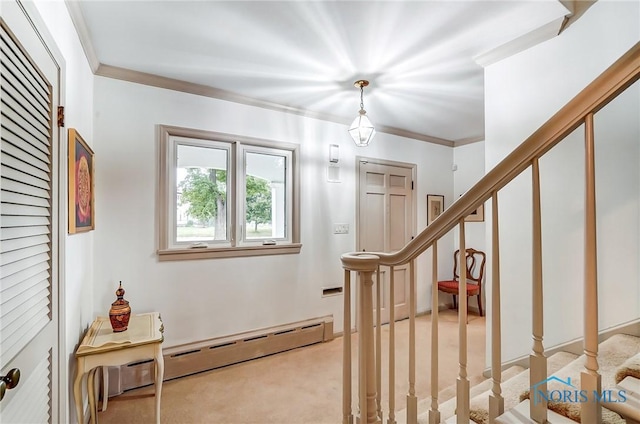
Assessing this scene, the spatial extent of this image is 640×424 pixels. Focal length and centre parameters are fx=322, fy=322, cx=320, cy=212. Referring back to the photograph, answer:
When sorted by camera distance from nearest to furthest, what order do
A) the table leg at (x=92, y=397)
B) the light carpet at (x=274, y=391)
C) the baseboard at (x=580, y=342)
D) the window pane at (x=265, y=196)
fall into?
1. the baseboard at (x=580, y=342)
2. the table leg at (x=92, y=397)
3. the light carpet at (x=274, y=391)
4. the window pane at (x=265, y=196)

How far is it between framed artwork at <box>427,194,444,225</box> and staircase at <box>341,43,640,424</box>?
2915mm

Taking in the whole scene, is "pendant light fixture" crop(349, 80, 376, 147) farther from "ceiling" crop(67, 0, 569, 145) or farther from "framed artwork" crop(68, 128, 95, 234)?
"framed artwork" crop(68, 128, 95, 234)

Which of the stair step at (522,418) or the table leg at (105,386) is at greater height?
the stair step at (522,418)

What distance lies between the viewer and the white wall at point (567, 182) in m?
1.67

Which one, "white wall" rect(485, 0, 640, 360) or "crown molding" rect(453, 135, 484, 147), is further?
"crown molding" rect(453, 135, 484, 147)

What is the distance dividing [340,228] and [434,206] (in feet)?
5.36

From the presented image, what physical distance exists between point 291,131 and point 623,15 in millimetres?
2482

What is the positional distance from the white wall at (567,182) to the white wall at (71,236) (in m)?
2.56

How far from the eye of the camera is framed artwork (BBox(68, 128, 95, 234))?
1.67 meters

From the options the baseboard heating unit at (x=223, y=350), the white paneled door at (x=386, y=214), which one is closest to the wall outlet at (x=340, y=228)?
the white paneled door at (x=386, y=214)

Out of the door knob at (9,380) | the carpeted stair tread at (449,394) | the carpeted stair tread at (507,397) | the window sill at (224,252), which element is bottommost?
the carpeted stair tread at (449,394)

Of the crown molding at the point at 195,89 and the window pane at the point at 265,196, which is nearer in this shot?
the crown molding at the point at 195,89

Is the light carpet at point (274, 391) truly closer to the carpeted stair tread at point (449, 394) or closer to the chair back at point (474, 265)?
the carpeted stair tread at point (449, 394)

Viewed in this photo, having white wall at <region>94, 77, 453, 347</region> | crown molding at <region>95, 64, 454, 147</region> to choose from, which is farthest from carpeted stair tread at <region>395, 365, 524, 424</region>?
crown molding at <region>95, 64, 454, 147</region>
